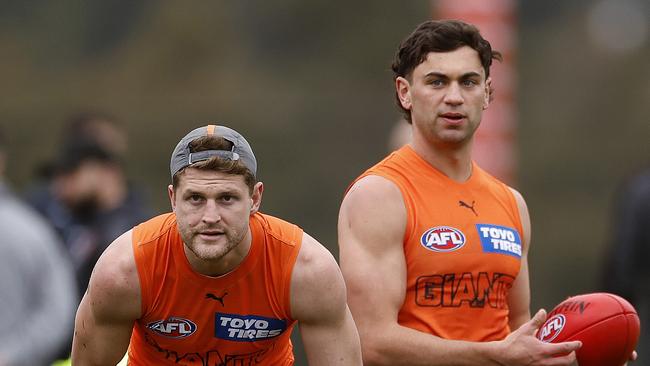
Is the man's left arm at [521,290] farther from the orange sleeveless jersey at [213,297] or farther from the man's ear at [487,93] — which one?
the orange sleeveless jersey at [213,297]

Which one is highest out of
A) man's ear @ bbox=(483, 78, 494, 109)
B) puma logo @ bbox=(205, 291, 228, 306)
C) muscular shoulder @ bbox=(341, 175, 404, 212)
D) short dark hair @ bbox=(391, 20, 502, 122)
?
short dark hair @ bbox=(391, 20, 502, 122)

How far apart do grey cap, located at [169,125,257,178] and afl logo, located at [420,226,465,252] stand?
2.76 ft

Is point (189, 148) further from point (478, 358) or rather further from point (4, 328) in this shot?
point (4, 328)

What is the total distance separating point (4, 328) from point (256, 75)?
2463 centimetres

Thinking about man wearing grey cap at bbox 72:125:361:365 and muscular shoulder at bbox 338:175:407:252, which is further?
muscular shoulder at bbox 338:175:407:252

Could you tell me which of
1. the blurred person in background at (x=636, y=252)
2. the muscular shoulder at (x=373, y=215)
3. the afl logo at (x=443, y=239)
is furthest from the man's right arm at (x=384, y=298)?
the blurred person in background at (x=636, y=252)

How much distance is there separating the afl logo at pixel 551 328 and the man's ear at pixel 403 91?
107 centimetres

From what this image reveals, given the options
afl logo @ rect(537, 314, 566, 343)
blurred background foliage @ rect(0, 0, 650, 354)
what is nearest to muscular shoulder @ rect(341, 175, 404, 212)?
afl logo @ rect(537, 314, 566, 343)

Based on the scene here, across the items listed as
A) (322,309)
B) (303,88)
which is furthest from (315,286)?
(303,88)

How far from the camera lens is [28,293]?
815 cm

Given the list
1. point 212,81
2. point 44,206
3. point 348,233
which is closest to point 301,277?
point 348,233

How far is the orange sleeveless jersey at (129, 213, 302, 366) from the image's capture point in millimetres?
6430

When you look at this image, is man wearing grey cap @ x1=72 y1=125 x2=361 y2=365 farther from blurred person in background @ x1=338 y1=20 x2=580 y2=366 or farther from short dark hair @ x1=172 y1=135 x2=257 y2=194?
blurred person in background @ x1=338 y1=20 x2=580 y2=366

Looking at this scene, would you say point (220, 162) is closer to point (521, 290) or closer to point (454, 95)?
point (454, 95)
